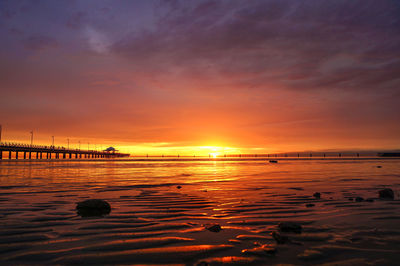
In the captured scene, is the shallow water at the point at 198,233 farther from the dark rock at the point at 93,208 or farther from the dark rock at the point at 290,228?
the dark rock at the point at 93,208

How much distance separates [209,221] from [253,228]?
167 cm

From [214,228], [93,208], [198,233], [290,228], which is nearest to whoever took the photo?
[198,233]

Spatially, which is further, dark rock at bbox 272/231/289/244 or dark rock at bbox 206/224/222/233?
dark rock at bbox 206/224/222/233

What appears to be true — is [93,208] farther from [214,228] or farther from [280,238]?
[280,238]

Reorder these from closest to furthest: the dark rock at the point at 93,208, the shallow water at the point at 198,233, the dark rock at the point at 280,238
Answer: the shallow water at the point at 198,233 → the dark rock at the point at 280,238 → the dark rock at the point at 93,208

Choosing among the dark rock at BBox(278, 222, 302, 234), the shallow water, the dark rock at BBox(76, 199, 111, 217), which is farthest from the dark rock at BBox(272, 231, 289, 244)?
the dark rock at BBox(76, 199, 111, 217)

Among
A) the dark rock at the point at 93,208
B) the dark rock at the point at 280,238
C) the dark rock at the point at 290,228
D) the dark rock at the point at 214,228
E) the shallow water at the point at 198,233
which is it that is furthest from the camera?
the dark rock at the point at 93,208

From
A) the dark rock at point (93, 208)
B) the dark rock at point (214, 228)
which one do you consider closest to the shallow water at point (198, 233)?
the dark rock at point (214, 228)

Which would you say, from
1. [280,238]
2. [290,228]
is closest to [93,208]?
[280,238]

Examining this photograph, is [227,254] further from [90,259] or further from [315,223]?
[315,223]

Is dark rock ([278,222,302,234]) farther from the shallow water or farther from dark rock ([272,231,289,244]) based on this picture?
dark rock ([272,231,289,244])

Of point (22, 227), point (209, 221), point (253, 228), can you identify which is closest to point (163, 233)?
point (209, 221)

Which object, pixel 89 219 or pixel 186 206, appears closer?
pixel 89 219

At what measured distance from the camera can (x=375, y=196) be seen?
47.1 feet
